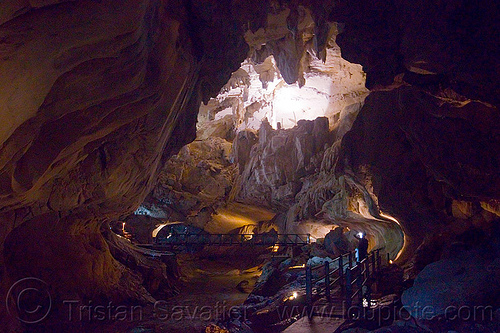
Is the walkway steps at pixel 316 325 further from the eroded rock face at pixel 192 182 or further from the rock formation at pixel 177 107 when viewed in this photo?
the eroded rock face at pixel 192 182

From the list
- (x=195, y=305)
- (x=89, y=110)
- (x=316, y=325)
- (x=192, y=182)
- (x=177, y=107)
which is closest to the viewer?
(x=89, y=110)

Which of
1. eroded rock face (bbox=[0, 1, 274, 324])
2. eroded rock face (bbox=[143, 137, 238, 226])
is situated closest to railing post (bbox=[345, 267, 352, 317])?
eroded rock face (bbox=[0, 1, 274, 324])

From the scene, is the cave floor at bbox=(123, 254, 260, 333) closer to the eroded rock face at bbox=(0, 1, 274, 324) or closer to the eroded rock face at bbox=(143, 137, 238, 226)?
the eroded rock face at bbox=(0, 1, 274, 324)

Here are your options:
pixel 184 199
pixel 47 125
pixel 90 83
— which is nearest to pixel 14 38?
pixel 90 83

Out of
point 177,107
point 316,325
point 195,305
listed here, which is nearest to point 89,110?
point 177,107

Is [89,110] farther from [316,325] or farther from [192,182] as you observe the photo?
[192,182]

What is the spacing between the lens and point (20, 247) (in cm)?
839

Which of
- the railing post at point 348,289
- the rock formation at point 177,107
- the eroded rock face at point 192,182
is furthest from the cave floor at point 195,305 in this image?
the eroded rock face at point 192,182

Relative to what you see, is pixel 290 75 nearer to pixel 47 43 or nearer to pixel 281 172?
pixel 281 172

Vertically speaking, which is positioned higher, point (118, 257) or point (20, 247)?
point (20, 247)

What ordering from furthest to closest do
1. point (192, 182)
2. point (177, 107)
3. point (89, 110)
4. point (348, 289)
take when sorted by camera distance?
1. point (192, 182)
2. point (177, 107)
3. point (348, 289)
4. point (89, 110)

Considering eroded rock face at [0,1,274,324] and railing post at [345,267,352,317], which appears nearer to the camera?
eroded rock face at [0,1,274,324]

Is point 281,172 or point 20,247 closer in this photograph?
point 20,247

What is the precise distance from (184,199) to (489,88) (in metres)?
19.9
